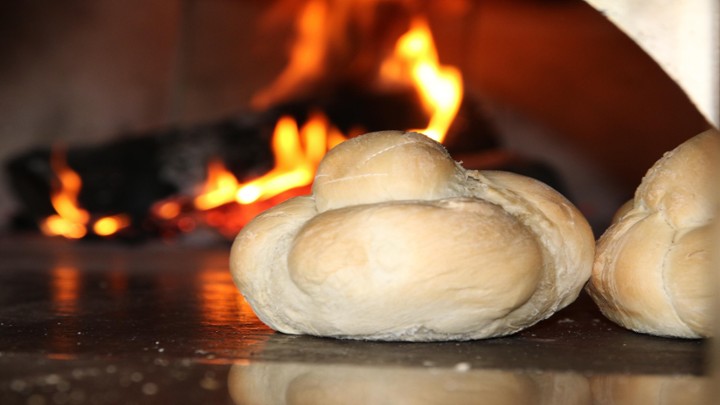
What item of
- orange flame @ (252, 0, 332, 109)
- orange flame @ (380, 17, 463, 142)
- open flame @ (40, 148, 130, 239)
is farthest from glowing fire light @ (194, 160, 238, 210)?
orange flame @ (380, 17, 463, 142)

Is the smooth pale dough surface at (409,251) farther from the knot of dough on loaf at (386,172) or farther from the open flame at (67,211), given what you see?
the open flame at (67,211)

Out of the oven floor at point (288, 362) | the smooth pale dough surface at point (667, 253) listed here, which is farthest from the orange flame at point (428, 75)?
the smooth pale dough surface at point (667, 253)

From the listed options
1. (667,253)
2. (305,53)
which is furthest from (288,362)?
(305,53)

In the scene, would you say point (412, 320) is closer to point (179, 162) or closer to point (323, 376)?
point (323, 376)

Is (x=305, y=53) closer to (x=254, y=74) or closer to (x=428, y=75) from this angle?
(x=254, y=74)

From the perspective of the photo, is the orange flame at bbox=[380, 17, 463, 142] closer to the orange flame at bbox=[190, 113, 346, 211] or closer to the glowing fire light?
the orange flame at bbox=[190, 113, 346, 211]

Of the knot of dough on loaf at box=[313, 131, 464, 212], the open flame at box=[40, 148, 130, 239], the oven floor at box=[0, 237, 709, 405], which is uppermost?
the open flame at box=[40, 148, 130, 239]
